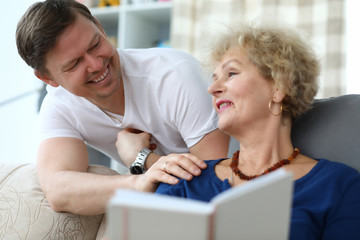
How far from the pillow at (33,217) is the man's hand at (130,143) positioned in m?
0.17

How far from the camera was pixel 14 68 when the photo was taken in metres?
3.90

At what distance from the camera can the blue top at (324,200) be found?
1140mm

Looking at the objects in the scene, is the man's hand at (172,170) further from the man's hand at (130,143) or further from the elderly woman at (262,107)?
the man's hand at (130,143)

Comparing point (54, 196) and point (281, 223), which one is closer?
point (281, 223)

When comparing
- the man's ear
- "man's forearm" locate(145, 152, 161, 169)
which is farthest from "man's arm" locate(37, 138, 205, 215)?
the man's ear

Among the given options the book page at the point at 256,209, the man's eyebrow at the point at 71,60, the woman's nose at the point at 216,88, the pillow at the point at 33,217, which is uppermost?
the man's eyebrow at the point at 71,60

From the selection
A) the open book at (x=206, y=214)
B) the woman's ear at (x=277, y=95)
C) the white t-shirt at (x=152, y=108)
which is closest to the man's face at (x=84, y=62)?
the white t-shirt at (x=152, y=108)

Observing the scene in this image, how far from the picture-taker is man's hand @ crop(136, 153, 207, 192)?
1.37 meters

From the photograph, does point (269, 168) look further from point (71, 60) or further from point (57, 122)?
point (57, 122)

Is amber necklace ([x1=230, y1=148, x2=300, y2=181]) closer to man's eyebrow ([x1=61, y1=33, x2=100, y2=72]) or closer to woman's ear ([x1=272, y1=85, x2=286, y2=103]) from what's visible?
woman's ear ([x1=272, y1=85, x2=286, y2=103])

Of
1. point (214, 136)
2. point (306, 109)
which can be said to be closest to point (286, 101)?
point (306, 109)

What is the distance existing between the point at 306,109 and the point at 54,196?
991mm

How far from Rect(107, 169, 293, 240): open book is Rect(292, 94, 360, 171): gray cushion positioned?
25.6 inches

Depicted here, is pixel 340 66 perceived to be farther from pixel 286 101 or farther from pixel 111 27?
pixel 111 27
